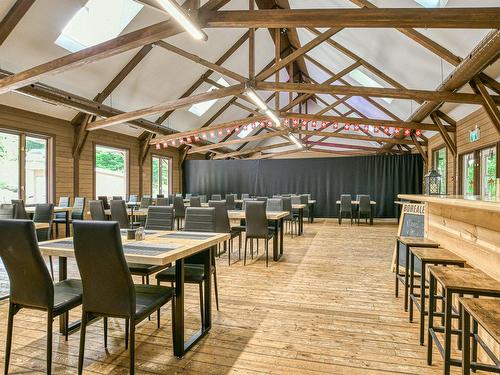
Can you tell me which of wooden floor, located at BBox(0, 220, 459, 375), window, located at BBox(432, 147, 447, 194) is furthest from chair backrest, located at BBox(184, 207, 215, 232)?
window, located at BBox(432, 147, 447, 194)

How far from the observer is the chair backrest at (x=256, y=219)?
488 cm

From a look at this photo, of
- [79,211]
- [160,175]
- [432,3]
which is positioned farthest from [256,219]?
[160,175]

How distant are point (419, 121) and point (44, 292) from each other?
8.01 meters

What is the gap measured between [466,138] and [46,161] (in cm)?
931

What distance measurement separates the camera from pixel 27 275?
2016 mm

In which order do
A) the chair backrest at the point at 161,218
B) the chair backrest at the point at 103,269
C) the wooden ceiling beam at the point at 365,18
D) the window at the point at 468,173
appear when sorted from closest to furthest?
the chair backrest at the point at 103,269
the wooden ceiling beam at the point at 365,18
the chair backrest at the point at 161,218
the window at the point at 468,173

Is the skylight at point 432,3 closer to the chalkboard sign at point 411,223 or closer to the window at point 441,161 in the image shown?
the chalkboard sign at point 411,223

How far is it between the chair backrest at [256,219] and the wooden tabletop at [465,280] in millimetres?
3022

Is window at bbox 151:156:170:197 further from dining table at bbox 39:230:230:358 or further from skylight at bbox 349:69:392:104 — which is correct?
dining table at bbox 39:230:230:358

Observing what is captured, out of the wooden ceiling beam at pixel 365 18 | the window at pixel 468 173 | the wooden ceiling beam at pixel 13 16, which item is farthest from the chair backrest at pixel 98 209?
the window at pixel 468 173

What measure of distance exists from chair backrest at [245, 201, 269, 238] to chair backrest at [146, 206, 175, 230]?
5.20 feet

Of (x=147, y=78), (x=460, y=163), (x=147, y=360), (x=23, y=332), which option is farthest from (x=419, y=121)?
(x=23, y=332)

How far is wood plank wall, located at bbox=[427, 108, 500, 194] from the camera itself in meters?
5.96

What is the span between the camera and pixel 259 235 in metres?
4.93
